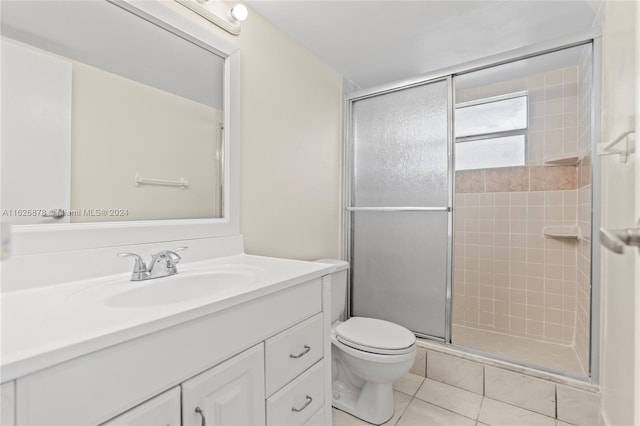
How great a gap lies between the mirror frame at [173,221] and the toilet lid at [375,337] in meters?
Result: 0.82

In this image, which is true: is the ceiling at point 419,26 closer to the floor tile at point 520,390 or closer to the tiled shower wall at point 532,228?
the tiled shower wall at point 532,228

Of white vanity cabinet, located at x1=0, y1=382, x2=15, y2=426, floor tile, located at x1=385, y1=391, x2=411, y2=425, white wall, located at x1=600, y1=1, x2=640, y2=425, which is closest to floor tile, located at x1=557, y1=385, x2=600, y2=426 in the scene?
white wall, located at x1=600, y1=1, x2=640, y2=425

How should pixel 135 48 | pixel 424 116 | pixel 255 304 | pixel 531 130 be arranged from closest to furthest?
pixel 255 304 < pixel 135 48 < pixel 424 116 < pixel 531 130

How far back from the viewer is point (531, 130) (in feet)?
8.21

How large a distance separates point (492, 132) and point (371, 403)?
2.29 m

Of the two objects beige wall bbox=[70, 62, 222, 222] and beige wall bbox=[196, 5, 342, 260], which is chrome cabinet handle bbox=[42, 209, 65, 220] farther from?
beige wall bbox=[196, 5, 342, 260]

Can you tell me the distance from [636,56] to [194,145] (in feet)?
4.91

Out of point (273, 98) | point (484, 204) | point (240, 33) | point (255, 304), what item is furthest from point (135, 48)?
point (484, 204)

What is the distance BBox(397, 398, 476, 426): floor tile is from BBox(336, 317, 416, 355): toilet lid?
0.41 meters

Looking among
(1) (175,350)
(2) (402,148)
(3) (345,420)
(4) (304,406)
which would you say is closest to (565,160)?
(2) (402,148)

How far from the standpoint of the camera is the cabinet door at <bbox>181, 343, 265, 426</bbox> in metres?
0.74

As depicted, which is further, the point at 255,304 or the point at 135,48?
the point at 135,48

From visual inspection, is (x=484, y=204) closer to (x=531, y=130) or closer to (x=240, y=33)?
(x=531, y=130)

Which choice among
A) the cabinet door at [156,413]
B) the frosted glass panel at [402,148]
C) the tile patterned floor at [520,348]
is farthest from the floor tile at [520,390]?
the cabinet door at [156,413]
